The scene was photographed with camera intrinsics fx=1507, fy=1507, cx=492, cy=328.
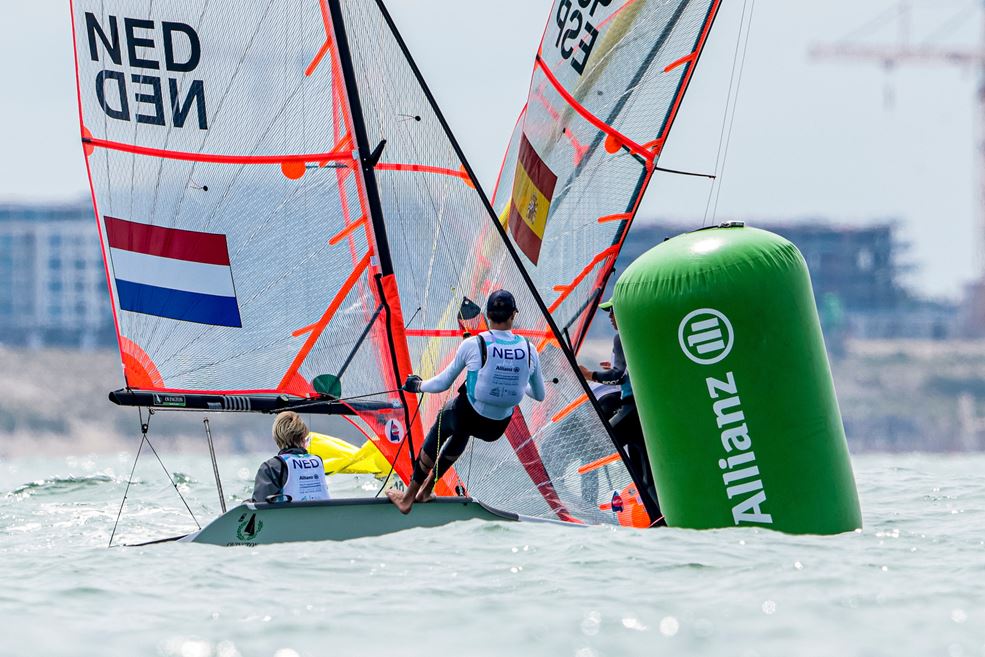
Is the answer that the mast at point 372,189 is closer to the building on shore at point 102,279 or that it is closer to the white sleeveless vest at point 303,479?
the white sleeveless vest at point 303,479

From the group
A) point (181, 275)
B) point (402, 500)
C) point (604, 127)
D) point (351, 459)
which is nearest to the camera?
point (402, 500)

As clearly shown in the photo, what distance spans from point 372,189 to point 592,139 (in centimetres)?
222

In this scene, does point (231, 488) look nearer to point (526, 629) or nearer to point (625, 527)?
point (625, 527)

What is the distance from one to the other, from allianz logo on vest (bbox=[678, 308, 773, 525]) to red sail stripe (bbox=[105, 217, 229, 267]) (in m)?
3.27

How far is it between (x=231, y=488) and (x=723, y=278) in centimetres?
1021

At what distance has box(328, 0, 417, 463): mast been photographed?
28.8 ft

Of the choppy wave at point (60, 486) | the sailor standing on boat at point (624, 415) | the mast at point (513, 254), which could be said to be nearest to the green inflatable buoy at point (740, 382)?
the mast at point (513, 254)

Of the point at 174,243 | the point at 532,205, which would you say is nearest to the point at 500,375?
the point at 174,243

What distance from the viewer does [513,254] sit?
8.53 meters

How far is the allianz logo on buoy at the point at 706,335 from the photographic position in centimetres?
705

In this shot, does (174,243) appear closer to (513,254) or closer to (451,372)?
(513,254)

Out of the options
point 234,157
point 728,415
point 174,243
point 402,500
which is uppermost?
point 234,157

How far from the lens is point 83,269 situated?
84.4 meters

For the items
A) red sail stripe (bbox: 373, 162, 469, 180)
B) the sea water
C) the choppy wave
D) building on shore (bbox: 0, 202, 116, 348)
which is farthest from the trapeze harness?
building on shore (bbox: 0, 202, 116, 348)
